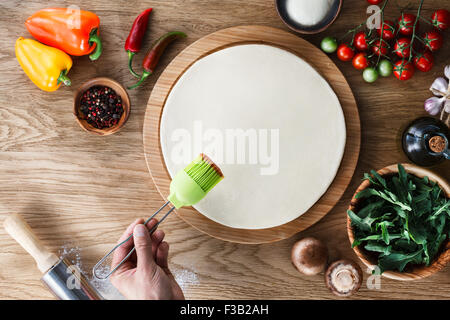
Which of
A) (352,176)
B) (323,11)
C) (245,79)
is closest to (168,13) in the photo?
(245,79)

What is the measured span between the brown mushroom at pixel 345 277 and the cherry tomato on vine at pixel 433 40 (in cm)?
62

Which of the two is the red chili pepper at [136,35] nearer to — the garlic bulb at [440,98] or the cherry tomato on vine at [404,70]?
the cherry tomato on vine at [404,70]

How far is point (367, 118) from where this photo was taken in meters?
1.01

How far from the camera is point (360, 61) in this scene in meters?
0.97

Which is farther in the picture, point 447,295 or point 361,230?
point 447,295

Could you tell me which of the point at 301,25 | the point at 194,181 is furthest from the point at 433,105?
the point at 194,181

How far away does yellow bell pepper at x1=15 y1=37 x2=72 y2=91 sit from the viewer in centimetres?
96

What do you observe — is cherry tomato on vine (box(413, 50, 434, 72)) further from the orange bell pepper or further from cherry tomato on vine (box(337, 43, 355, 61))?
the orange bell pepper

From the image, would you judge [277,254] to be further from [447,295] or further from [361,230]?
[447,295]

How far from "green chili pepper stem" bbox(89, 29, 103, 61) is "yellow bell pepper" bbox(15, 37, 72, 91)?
74 millimetres

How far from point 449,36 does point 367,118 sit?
1.05 ft

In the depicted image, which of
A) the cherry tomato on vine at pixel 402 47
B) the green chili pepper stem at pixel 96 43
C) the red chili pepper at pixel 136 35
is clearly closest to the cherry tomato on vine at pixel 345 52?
the cherry tomato on vine at pixel 402 47

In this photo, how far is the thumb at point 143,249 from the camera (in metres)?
0.83

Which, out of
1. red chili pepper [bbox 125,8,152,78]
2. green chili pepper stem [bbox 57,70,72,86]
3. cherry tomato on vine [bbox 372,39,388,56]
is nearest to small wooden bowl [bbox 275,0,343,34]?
cherry tomato on vine [bbox 372,39,388,56]
